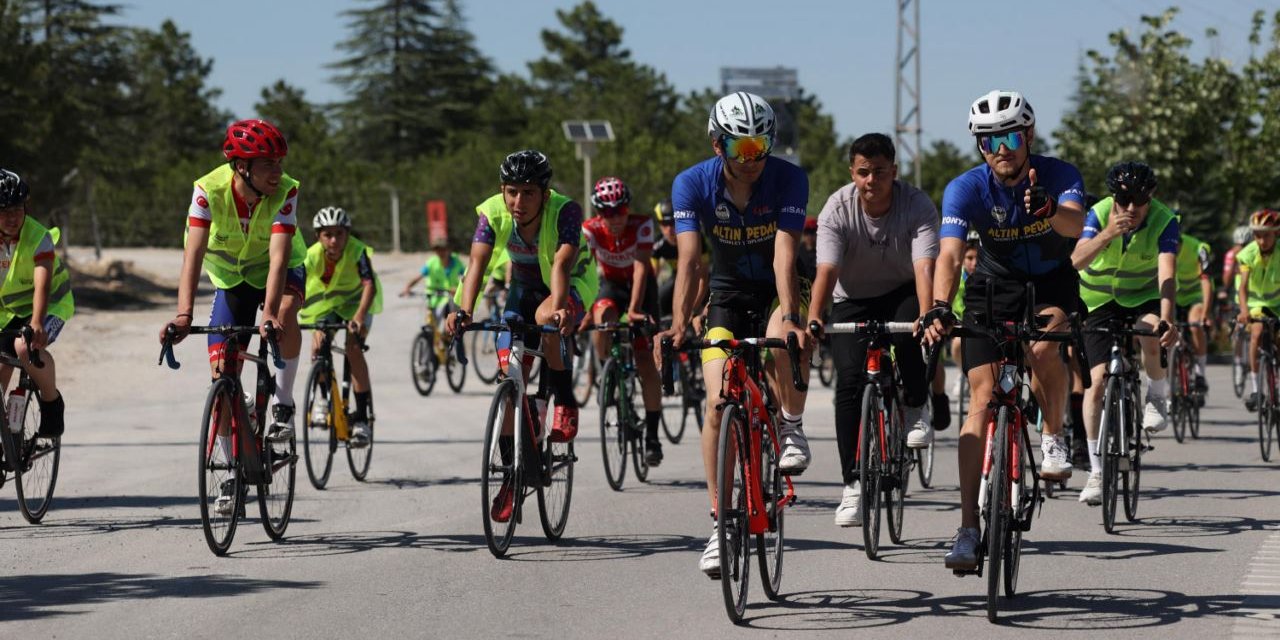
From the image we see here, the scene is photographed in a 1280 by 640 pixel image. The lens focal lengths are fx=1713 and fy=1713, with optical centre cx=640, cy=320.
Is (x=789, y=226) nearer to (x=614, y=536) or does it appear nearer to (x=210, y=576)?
(x=614, y=536)

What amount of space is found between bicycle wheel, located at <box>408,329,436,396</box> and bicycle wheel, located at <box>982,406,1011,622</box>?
47.4 feet

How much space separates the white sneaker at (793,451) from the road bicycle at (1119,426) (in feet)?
7.18

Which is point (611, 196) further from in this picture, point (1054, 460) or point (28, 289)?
point (1054, 460)

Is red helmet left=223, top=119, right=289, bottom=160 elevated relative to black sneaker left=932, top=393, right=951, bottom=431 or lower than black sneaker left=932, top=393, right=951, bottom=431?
elevated

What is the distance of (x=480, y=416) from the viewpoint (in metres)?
17.9

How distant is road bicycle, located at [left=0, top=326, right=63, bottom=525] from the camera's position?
955 cm

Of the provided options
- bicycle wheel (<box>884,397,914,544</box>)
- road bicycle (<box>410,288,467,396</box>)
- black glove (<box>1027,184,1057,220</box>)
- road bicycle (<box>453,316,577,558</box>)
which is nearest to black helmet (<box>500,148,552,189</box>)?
road bicycle (<box>453,316,577,558</box>)

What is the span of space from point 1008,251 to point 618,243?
18.2 ft

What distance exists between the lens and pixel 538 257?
9.48 metres

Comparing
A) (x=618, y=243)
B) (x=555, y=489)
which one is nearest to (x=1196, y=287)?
(x=618, y=243)

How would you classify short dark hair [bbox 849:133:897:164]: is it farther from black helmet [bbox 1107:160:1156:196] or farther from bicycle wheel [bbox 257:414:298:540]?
bicycle wheel [bbox 257:414:298:540]

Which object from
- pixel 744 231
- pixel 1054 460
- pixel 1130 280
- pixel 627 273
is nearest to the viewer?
pixel 1054 460

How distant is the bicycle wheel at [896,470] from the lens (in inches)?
339

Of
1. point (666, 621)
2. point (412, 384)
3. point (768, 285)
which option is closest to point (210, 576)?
point (666, 621)
